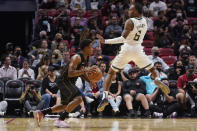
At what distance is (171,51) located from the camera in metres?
17.0

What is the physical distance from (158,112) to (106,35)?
14.0ft

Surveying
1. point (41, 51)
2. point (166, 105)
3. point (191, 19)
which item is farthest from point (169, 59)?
point (41, 51)

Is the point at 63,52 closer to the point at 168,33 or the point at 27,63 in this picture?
the point at 27,63

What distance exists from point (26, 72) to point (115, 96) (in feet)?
9.43

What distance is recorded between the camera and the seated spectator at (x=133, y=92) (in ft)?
43.2

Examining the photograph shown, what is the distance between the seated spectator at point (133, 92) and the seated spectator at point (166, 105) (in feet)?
1.53

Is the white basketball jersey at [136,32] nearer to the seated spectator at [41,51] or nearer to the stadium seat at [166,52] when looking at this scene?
the seated spectator at [41,51]

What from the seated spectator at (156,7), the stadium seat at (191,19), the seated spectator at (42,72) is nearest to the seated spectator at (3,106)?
the seated spectator at (42,72)

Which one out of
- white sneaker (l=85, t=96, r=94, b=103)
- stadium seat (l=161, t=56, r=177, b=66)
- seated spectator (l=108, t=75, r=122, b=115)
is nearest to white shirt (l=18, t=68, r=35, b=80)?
white sneaker (l=85, t=96, r=94, b=103)

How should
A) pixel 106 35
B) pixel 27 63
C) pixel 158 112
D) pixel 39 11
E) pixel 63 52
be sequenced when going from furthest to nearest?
pixel 39 11 < pixel 106 35 < pixel 63 52 < pixel 27 63 < pixel 158 112

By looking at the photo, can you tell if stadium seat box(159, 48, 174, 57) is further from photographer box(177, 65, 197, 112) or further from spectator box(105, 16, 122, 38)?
photographer box(177, 65, 197, 112)

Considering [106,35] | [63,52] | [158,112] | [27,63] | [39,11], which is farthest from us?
[39,11]

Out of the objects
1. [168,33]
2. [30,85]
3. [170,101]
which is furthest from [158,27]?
[30,85]

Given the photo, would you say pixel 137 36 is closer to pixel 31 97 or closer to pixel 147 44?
pixel 31 97
